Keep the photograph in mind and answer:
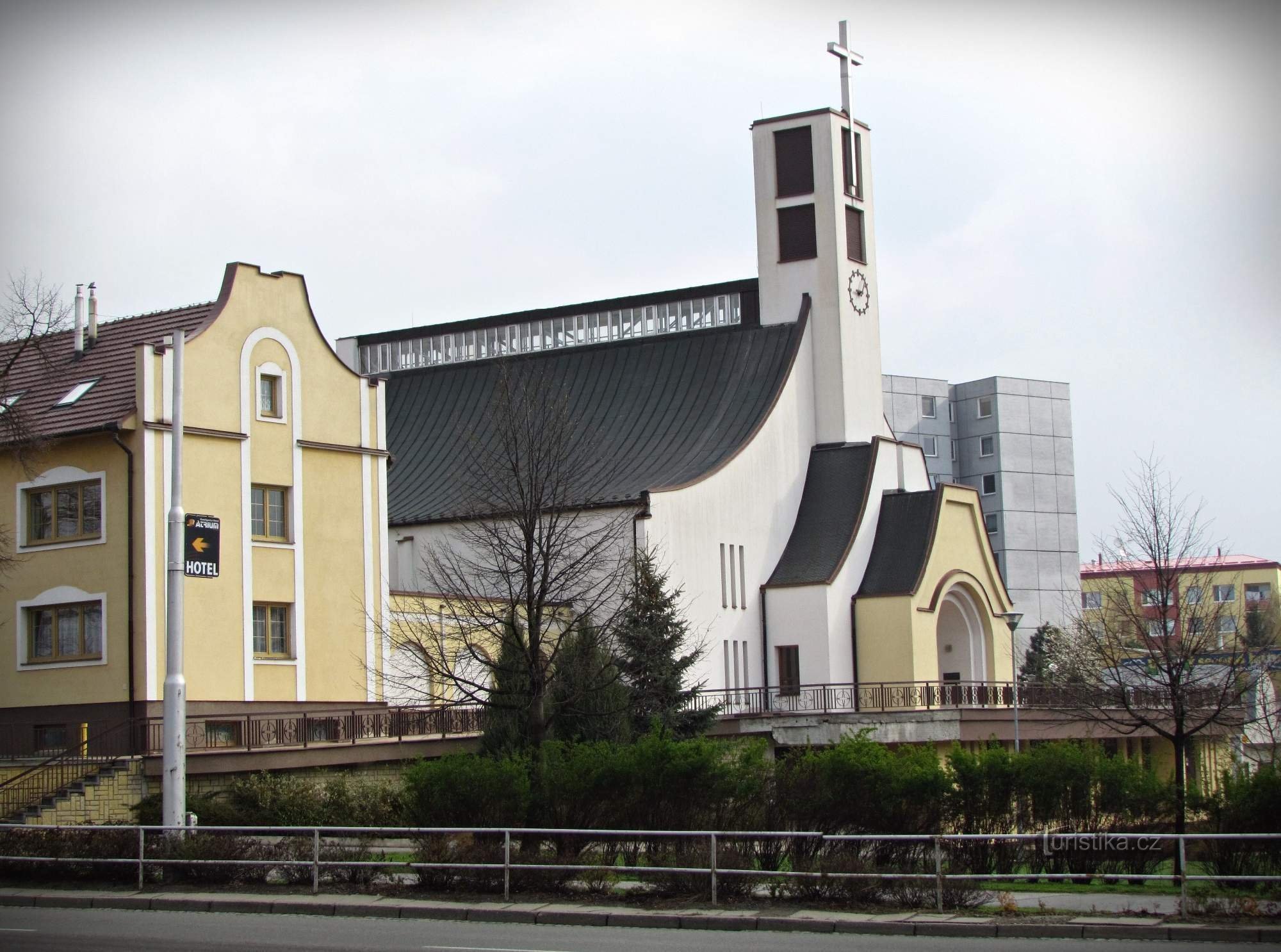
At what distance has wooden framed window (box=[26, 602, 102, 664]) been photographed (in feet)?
106

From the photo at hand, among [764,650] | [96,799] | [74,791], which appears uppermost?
[764,650]

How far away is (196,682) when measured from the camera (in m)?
32.1

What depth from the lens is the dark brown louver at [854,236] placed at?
54.0 m

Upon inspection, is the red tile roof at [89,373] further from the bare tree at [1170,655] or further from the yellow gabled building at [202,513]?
the bare tree at [1170,655]

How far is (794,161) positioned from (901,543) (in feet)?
42.0

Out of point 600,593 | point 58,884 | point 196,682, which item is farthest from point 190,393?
point 58,884

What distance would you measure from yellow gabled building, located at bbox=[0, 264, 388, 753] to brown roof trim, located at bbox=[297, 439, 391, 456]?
42 millimetres

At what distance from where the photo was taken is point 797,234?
53844 millimetres

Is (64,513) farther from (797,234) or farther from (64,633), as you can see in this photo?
(797,234)

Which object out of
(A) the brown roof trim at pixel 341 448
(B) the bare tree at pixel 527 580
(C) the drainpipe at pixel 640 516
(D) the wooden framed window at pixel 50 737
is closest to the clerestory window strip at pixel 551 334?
(C) the drainpipe at pixel 640 516

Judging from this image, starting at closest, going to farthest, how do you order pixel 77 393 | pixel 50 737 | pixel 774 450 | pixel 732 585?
pixel 50 737
pixel 77 393
pixel 732 585
pixel 774 450

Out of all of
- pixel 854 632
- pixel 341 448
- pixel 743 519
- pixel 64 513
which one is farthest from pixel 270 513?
pixel 854 632

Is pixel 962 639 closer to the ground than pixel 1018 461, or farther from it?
closer to the ground

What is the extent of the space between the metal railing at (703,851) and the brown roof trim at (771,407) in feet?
76.2
